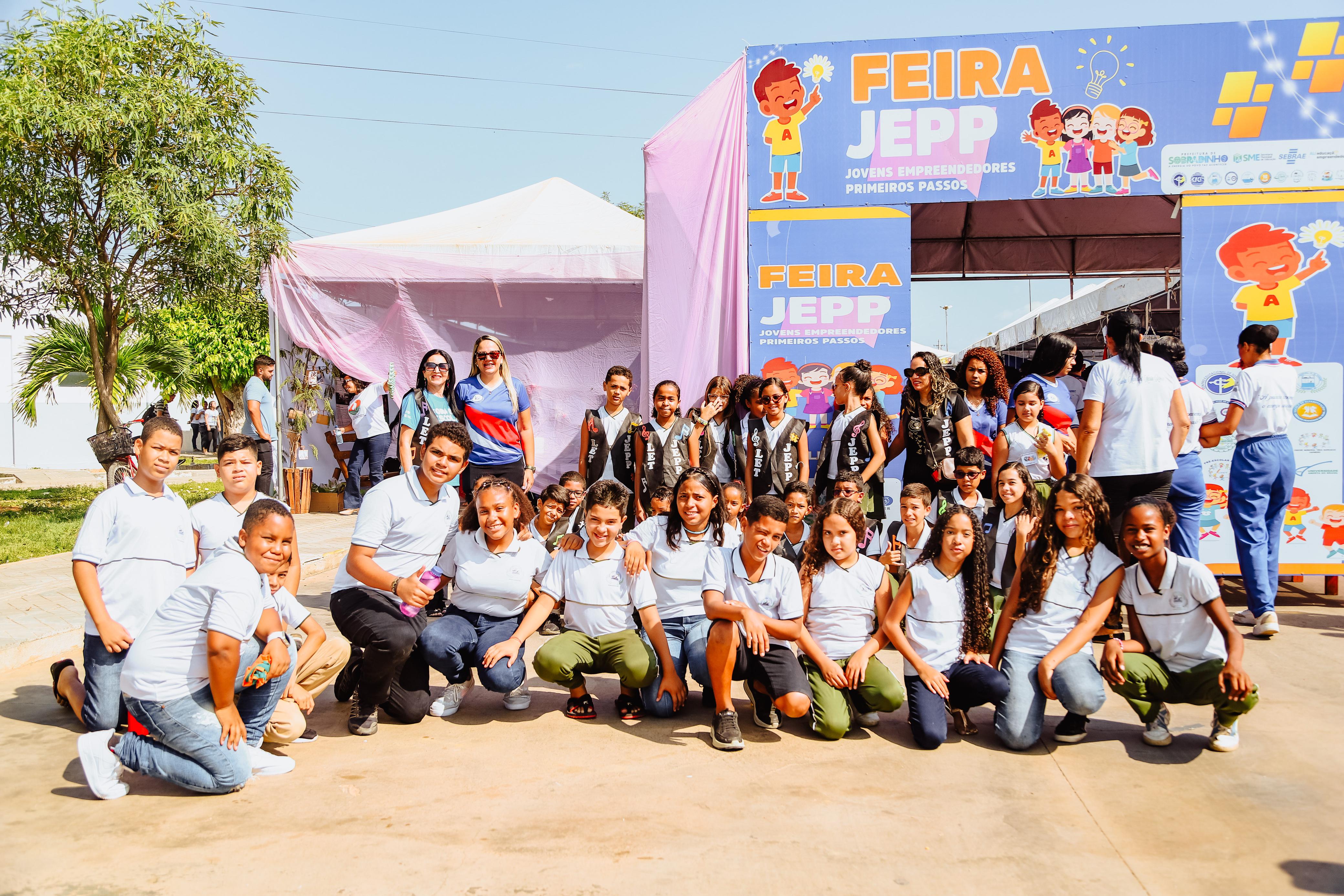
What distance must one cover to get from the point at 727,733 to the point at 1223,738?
1928mm

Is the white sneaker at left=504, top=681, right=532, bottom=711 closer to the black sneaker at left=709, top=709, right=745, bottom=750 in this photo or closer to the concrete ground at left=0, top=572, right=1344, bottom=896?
the concrete ground at left=0, top=572, right=1344, bottom=896

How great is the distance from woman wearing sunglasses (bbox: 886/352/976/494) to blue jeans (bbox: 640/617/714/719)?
1901mm

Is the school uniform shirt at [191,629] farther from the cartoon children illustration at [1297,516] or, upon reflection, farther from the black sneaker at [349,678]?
the cartoon children illustration at [1297,516]

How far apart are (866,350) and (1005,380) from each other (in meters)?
1.01

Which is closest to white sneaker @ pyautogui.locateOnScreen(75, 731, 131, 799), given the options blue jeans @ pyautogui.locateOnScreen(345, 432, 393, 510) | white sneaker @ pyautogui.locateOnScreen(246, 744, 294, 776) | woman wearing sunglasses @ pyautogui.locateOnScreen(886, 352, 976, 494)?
white sneaker @ pyautogui.locateOnScreen(246, 744, 294, 776)

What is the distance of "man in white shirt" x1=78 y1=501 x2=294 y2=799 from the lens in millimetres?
3242

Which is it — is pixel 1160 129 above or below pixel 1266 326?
above

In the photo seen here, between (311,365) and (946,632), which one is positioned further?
(311,365)

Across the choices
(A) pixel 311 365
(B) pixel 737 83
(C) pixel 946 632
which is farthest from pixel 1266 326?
(A) pixel 311 365

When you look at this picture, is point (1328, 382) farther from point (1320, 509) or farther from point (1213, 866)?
point (1213, 866)

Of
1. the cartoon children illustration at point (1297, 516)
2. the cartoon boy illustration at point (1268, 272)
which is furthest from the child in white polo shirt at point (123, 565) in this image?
the cartoon children illustration at point (1297, 516)

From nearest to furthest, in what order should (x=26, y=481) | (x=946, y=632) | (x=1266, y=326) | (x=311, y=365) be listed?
(x=946, y=632), (x=1266, y=326), (x=311, y=365), (x=26, y=481)

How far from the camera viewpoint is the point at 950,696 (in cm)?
398

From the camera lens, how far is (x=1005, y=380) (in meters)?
5.86
